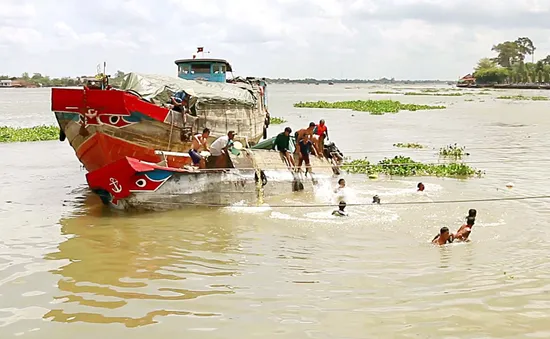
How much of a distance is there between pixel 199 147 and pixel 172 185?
153cm

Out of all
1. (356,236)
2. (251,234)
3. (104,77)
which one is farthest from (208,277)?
(104,77)

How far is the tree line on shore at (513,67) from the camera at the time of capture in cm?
10955

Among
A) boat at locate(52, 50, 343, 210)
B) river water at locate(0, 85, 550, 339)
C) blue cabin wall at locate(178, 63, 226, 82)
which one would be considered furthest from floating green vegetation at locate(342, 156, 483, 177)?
blue cabin wall at locate(178, 63, 226, 82)

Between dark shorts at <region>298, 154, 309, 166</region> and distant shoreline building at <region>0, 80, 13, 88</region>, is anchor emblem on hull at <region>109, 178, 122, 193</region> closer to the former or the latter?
Result: dark shorts at <region>298, 154, 309, 166</region>

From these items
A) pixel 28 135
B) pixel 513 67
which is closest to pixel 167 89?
pixel 28 135

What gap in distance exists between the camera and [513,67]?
126 meters

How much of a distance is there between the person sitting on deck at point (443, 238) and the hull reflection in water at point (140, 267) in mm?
3474

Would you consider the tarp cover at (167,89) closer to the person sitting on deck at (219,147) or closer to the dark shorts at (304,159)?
the person sitting on deck at (219,147)

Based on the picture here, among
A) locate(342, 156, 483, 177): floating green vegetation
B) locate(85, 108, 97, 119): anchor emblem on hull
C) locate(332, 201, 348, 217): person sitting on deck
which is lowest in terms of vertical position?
locate(332, 201, 348, 217): person sitting on deck

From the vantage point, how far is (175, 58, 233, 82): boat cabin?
20656mm

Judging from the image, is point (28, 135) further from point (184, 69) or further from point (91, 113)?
point (91, 113)

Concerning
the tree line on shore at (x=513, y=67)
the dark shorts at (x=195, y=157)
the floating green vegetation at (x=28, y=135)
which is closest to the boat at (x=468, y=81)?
the tree line on shore at (x=513, y=67)

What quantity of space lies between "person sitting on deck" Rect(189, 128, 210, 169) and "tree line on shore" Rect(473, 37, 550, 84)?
109 meters

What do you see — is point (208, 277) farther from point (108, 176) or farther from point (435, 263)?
point (108, 176)
